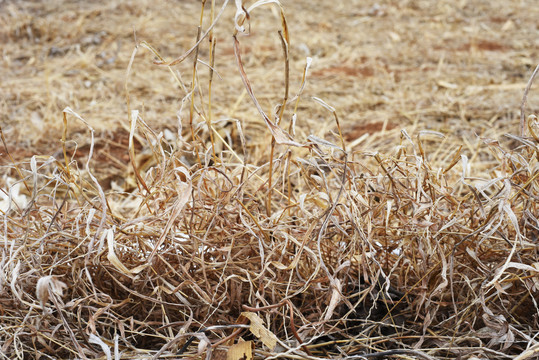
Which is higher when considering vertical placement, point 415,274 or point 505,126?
point 415,274

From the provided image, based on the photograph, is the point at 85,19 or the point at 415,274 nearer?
the point at 415,274

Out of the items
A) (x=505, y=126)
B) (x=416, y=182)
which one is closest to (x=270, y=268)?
(x=416, y=182)

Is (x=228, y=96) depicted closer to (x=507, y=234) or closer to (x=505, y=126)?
(x=505, y=126)

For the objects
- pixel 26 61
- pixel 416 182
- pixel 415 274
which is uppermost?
pixel 416 182

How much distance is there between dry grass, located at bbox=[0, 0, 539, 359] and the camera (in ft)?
2.89

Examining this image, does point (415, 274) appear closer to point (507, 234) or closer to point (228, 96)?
point (507, 234)

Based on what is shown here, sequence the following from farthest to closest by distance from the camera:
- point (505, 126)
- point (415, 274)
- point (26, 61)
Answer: point (26, 61)
point (505, 126)
point (415, 274)

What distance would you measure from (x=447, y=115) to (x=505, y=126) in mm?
290

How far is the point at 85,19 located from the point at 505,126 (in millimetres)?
3582

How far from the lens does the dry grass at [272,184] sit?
0.88 m

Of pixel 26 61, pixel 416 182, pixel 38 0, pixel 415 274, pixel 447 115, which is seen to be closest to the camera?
pixel 415 274

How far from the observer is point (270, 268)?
0.99 meters

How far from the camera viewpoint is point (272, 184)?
3.68 ft

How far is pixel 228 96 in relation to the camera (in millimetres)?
3039
